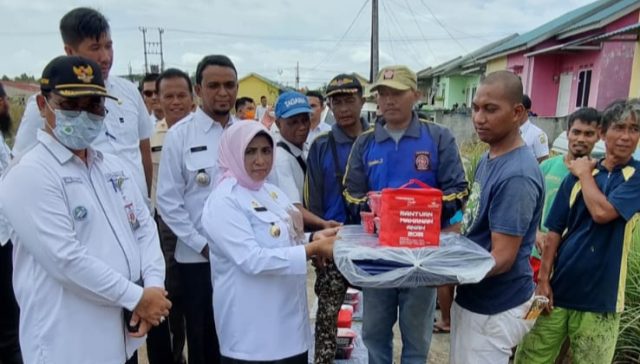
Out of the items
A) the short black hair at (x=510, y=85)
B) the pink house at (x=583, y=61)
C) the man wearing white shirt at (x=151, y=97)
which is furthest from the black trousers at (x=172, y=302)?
the pink house at (x=583, y=61)

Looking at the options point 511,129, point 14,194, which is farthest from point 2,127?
point 511,129

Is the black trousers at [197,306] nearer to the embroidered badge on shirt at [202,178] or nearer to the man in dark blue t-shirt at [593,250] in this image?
the embroidered badge on shirt at [202,178]

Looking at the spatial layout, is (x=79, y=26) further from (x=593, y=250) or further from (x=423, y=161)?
(x=593, y=250)

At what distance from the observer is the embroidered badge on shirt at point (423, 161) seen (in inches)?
96.7

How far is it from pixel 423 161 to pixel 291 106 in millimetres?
1075

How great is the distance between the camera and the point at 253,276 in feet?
6.74

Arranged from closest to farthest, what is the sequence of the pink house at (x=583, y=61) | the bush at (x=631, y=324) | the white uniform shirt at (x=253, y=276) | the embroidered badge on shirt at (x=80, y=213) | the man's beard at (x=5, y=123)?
the embroidered badge on shirt at (x=80, y=213), the white uniform shirt at (x=253, y=276), the bush at (x=631, y=324), the man's beard at (x=5, y=123), the pink house at (x=583, y=61)

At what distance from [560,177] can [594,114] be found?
0.57 meters

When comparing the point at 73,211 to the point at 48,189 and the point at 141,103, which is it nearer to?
the point at 48,189

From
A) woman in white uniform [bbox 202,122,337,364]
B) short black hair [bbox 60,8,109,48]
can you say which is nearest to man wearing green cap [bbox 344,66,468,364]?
woman in white uniform [bbox 202,122,337,364]

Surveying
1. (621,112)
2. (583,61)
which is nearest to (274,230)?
(621,112)

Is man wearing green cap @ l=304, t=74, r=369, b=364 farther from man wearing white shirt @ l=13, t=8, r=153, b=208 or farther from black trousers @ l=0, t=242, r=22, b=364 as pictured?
black trousers @ l=0, t=242, r=22, b=364

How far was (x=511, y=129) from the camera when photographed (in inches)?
81.0

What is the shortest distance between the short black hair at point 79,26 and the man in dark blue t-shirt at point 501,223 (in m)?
2.16
